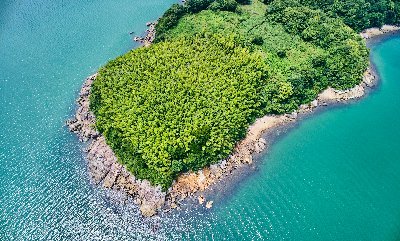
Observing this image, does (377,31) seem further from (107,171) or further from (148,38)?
(107,171)

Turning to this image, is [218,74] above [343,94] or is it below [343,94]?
above

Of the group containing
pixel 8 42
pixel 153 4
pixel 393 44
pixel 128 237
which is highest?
pixel 8 42

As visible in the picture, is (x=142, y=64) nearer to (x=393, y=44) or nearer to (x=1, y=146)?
(x=1, y=146)

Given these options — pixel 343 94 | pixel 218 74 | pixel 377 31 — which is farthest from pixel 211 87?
pixel 377 31

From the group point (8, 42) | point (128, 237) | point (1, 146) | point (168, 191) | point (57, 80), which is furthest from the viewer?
point (8, 42)

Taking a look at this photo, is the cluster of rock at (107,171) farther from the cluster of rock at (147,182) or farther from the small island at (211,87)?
the small island at (211,87)

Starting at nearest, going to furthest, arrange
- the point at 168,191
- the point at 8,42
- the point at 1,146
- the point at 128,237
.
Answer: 1. the point at 128,237
2. the point at 168,191
3. the point at 1,146
4. the point at 8,42

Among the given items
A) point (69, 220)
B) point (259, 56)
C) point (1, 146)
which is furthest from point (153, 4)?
point (69, 220)
